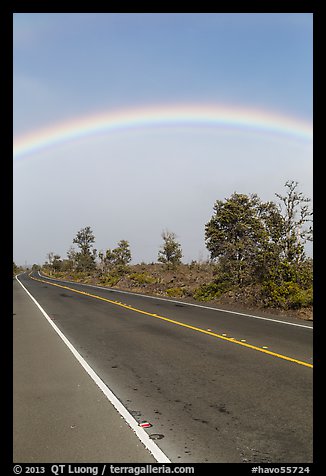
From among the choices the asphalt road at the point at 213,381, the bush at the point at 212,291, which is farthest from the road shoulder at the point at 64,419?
the bush at the point at 212,291

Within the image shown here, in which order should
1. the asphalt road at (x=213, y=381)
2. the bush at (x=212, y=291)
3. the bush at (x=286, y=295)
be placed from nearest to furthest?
the asphalt road at (x=213, y=381) < the bush at (x=286, y=295) < the bush at (x=212, y=291)

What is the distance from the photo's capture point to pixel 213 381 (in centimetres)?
642

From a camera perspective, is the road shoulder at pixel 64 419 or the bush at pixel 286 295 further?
the bush at pixel 286 295

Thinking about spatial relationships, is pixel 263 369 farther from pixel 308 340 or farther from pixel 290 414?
pixel 308 340

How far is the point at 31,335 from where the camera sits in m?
11.2

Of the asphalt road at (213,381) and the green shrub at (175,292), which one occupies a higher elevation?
the asphalt road at (213,381)

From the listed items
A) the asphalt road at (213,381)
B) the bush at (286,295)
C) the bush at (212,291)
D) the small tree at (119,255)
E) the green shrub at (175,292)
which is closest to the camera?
the asphalt road at (213,381)

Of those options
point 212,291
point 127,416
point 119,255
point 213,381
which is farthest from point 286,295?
point 119,255

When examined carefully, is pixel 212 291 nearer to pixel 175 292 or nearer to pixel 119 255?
pixel 175 292

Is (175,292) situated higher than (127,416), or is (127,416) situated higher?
(127,416)

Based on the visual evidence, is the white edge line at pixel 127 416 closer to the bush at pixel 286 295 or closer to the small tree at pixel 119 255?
the bush at pixel 286 295

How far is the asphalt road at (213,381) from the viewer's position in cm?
419
